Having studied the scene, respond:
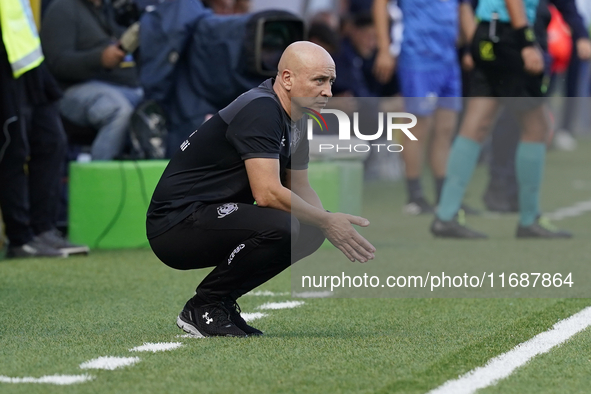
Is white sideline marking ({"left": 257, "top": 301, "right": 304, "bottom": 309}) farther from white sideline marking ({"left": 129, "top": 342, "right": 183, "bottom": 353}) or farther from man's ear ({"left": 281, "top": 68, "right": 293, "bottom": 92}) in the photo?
man's ear ({"left": 281, "top": 68, "right": 293, "bottom": 92})

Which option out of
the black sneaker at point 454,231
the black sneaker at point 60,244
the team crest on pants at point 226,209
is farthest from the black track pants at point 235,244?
the black sneaker at point 454,231

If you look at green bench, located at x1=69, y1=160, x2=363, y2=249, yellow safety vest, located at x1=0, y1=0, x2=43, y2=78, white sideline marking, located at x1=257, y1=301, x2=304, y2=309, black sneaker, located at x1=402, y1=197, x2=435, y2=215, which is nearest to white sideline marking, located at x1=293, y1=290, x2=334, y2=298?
white sideline marking, located at x1=257, y1=301, x2=304, y2=309

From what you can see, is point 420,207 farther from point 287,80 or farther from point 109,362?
point 109,362

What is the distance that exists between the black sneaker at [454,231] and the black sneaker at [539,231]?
0.27m

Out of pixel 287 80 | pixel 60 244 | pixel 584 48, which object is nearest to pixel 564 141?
pixel 584 48

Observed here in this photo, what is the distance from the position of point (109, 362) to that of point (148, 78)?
442cm

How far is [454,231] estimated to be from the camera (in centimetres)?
748

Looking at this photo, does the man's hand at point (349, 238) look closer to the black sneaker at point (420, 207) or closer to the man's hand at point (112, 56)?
the man's hand at point (112, 56)

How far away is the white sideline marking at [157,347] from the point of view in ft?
12.5

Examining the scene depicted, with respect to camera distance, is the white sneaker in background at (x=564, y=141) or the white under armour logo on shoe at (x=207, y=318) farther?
the white sneaker in background at (x=564, y=141)

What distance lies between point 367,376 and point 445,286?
2149 mm

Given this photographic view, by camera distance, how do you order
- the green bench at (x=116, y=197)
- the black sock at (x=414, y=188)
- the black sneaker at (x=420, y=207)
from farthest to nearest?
the black sneaker at (x=420, y=207) → the black sock at (x=414, y=188) → the green bench at (x=116, y=197)

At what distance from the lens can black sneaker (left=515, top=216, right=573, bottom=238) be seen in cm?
750

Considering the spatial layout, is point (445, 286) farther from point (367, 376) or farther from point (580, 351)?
point (367, 376)
